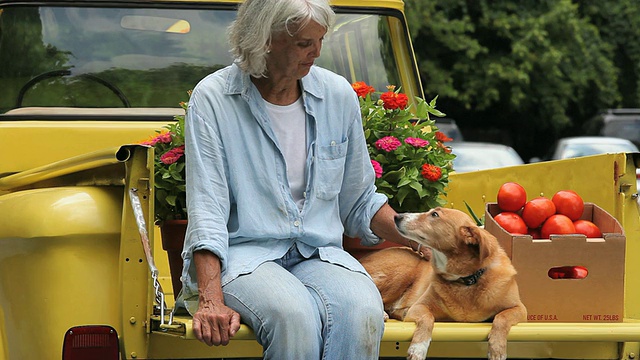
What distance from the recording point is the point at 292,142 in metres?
3.67

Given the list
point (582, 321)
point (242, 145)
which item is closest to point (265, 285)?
point (242, 145)

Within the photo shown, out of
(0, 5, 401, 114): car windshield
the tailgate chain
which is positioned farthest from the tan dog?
(0, 5, 401, 114): car windshield

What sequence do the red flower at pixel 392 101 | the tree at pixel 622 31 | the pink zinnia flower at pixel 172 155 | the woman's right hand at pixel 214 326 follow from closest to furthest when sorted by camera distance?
1. the woman's right hand at pixel 214 326
2. the pink zinnia flower at pixel 172 155
3. the red flower at pixel 392 101
4. the tree at pixel 622 31

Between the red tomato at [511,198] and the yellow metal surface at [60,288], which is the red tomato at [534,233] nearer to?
the red tomato at [511,198]

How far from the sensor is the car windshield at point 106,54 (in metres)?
5.14

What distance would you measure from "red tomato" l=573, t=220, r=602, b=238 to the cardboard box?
0.38ft

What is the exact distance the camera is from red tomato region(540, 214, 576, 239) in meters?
4.00

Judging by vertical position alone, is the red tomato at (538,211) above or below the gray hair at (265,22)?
below

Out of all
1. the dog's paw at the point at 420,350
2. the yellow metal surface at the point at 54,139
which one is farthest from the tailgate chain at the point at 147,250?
the yellow metal surface at the point at 54,139

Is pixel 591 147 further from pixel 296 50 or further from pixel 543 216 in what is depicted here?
pixel 296 50

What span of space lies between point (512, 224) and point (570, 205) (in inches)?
9.1

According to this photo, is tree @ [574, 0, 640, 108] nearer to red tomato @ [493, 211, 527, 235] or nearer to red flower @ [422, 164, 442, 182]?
red flower @ [422, 164, 442, 182]

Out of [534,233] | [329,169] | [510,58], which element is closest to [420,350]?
[329,169]

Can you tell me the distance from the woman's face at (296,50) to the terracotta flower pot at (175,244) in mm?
714
